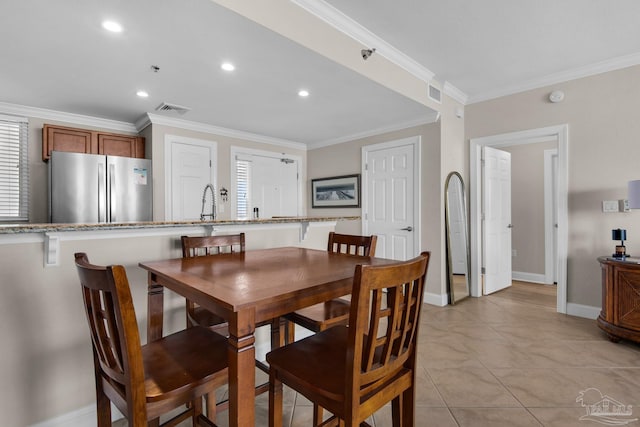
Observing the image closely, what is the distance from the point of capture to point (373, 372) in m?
1.02

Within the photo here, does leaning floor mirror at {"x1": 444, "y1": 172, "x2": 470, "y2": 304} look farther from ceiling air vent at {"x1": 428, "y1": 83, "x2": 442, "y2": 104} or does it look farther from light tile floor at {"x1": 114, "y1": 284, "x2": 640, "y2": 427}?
ceiling air vent at {"x1": 428, "y1": 83, "x2": 442, "y2": 104}

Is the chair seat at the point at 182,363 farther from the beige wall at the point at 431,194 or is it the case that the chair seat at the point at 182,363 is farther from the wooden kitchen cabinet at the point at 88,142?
the wooden kitchen cabinet at the point at 88,142

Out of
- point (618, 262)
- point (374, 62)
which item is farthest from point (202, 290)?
point (618, 262)

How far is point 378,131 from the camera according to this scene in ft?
14.4

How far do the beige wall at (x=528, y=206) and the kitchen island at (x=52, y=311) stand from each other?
5277mm

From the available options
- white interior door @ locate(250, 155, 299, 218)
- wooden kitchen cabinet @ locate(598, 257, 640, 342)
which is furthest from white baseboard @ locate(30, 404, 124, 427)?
wooden kitchen cabinet @ locate(598, 257, 640, 342)

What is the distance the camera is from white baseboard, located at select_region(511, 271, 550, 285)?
4.82m

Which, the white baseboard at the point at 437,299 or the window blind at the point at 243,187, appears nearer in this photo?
the white baseboard at the point at 437,299

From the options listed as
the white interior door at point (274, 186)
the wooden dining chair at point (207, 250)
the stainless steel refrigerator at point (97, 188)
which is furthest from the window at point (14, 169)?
the wooden dining chair at point (207, 250)

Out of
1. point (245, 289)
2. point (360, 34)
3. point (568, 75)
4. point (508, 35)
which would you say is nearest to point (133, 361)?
point (245, 289)

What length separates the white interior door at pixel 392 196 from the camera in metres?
4.03

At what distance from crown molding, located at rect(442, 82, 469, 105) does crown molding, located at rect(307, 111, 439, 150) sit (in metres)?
0.37

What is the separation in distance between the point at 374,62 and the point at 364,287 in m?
2.49

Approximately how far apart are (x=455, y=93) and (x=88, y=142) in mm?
4591
